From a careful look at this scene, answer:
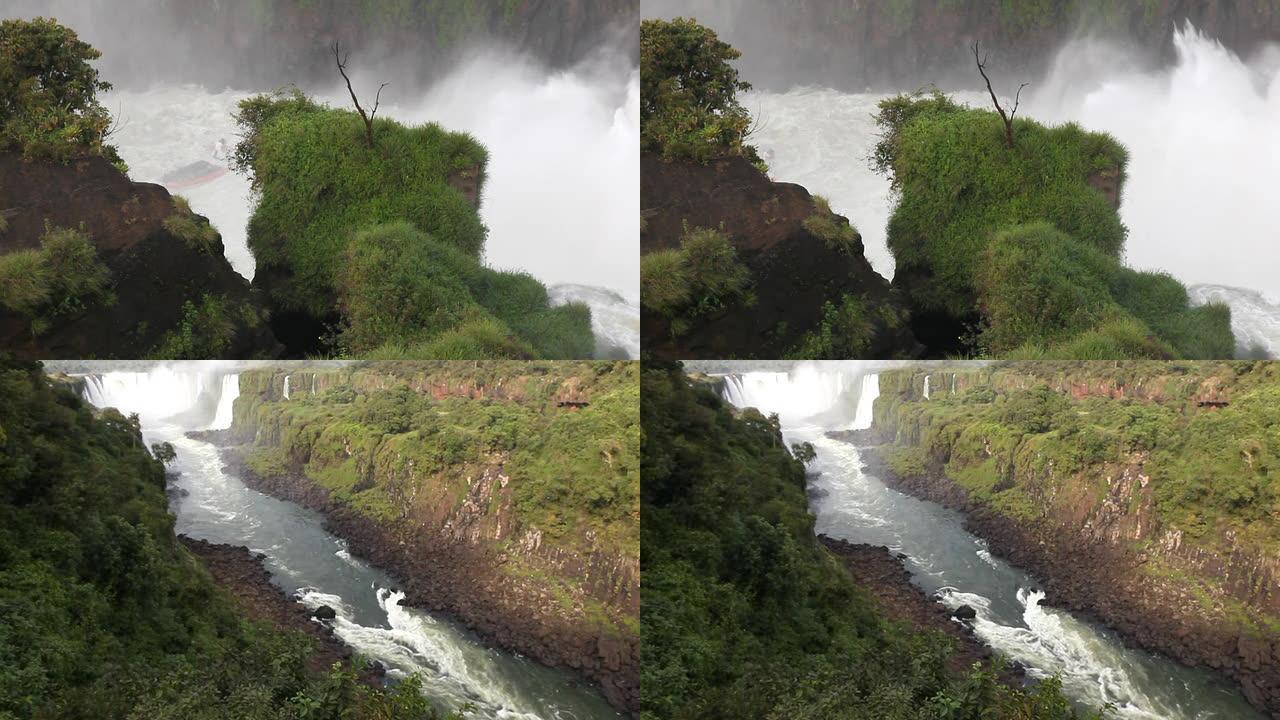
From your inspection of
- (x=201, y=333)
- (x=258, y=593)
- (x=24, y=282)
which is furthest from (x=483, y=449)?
(x=24, y=282)

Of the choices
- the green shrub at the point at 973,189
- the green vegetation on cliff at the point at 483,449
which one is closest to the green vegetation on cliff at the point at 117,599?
the green vegetation on cliff at the point at 483,449

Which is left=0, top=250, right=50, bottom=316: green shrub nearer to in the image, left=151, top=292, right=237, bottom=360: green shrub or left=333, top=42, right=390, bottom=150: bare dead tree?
left=151, top=292, right=237, bottom=360: green shrub

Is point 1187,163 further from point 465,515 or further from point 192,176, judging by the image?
point 192,176

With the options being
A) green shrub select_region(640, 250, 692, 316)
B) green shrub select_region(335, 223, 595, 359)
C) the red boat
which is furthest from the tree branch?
green shrub select_region(640, 250, 692, 316)

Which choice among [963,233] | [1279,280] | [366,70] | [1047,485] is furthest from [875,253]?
[366,70]

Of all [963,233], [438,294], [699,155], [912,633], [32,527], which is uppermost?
[699,155]

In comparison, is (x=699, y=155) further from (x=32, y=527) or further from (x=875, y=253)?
(x=32, y=527)
